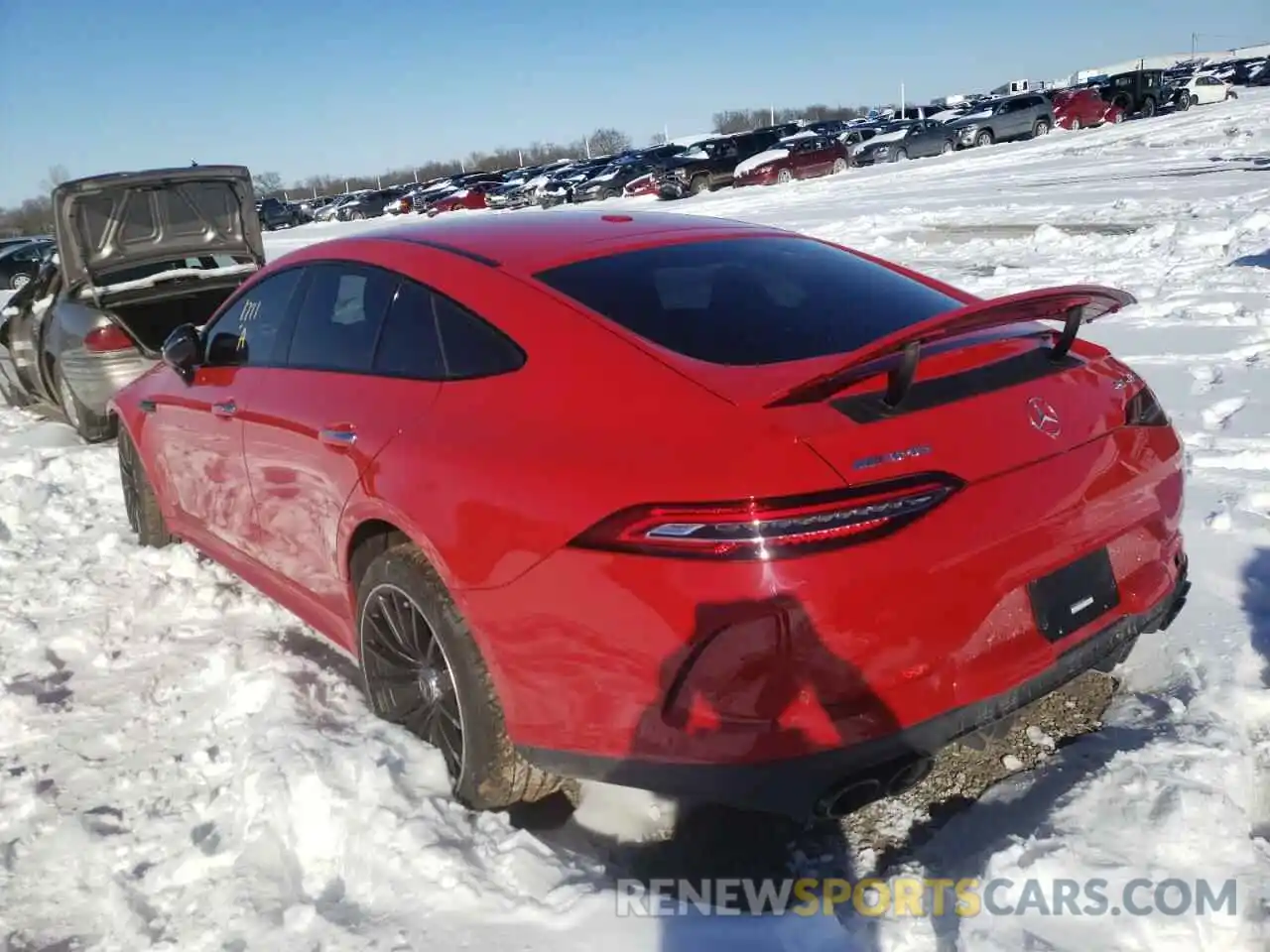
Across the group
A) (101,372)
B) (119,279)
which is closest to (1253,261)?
(101,372)

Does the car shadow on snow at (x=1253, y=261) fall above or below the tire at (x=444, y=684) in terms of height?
above

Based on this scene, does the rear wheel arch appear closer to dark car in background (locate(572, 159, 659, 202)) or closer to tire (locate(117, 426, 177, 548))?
tire (locate(117, 426, 177, 548))

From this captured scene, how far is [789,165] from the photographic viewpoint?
26.5 meters

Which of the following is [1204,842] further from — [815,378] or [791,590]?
[815,378]

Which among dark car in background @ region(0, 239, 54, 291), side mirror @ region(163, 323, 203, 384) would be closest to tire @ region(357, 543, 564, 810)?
side mirror @ region(163, 323, 203, 384)

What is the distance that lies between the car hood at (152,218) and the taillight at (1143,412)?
7.20 m

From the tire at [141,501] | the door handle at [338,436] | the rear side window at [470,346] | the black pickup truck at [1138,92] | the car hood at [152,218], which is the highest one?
the black pickup truck at [1138,92]

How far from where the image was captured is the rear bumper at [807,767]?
6.86 ft

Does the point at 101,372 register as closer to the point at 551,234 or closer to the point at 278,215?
the point at 551,234

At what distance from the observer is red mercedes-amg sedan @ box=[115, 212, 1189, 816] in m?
2.06

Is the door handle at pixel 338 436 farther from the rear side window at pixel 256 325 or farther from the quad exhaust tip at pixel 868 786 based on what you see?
the quad exhaust tip at pixel 868 786

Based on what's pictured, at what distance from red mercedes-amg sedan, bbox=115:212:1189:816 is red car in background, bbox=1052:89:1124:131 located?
33.8m

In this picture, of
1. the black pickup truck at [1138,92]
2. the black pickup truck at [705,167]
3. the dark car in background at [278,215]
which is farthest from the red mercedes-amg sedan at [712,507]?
the dark car in background at [278,215]

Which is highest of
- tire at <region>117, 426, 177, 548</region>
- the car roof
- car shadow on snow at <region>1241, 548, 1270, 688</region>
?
the car roof
